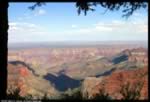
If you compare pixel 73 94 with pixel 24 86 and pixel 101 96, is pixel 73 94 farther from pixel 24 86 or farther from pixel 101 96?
pixel 24 86

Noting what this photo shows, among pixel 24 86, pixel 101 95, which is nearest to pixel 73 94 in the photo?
pixel 101 95

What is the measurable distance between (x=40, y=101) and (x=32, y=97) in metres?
0.33

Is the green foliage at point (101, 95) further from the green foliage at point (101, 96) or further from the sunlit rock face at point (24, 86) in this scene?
the sunlit rock face at point (24, 86)

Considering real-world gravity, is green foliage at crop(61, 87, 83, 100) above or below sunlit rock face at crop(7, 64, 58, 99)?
above

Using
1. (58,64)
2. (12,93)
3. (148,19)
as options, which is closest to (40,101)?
(12,93)

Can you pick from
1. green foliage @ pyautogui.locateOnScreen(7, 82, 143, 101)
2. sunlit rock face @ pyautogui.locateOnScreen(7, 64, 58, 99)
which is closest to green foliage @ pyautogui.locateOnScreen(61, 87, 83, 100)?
green foliage @ pyautogui.locateOnScreen(7, 82, 143, 101)

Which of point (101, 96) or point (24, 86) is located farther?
point (24, 86)

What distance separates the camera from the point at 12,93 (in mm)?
7371

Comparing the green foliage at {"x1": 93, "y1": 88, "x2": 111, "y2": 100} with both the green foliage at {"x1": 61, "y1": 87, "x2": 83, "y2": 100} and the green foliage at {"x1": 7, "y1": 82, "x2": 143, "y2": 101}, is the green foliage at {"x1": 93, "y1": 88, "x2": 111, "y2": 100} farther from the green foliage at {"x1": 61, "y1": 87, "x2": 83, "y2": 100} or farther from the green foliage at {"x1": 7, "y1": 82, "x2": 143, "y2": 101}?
the green foliage at {"x1": 61, "y1": 87, "x2": 83, "y2": 100}

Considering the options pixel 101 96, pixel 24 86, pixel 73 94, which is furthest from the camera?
pixel 24 86

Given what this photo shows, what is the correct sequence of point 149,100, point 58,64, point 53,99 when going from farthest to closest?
point 58,64
point 53,99
point 149,100

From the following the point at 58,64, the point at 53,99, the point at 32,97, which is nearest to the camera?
the point at 53,99

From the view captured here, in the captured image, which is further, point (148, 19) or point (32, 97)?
point (32, 97)
